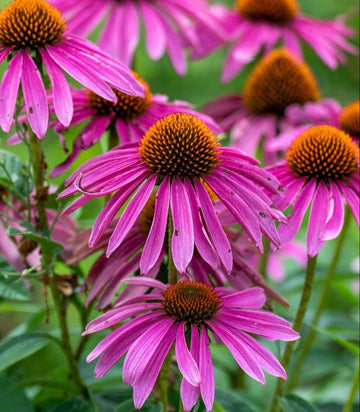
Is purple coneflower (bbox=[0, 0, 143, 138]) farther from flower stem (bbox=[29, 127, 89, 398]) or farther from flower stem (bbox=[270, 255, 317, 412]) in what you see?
flower stem (bbox=[270, 255, 317, 412])

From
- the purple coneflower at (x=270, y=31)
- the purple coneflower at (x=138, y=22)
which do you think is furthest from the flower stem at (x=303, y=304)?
the purple coneflower at (x=270, y=31)

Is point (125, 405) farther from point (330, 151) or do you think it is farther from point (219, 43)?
point (219, 43)

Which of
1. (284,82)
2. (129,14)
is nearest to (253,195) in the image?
(284,82)

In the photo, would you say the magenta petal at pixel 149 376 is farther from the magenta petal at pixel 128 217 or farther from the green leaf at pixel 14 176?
the green leaf at pixel 14 176

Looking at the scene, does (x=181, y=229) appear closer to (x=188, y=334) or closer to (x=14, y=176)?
(x=188, y=334)

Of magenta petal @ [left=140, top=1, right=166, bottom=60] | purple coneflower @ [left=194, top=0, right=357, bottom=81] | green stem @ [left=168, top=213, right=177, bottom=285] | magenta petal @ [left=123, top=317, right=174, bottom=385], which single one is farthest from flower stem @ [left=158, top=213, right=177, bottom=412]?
purple coneflower @ [left=194, top=0, right=357, bottom=81]

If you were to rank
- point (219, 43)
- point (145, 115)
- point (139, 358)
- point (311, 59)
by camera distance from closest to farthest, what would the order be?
point (139, 358) → point (145, 115) → point (219, 43) → point (311, 59)

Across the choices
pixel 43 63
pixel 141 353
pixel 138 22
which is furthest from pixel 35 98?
pixel 138 22
